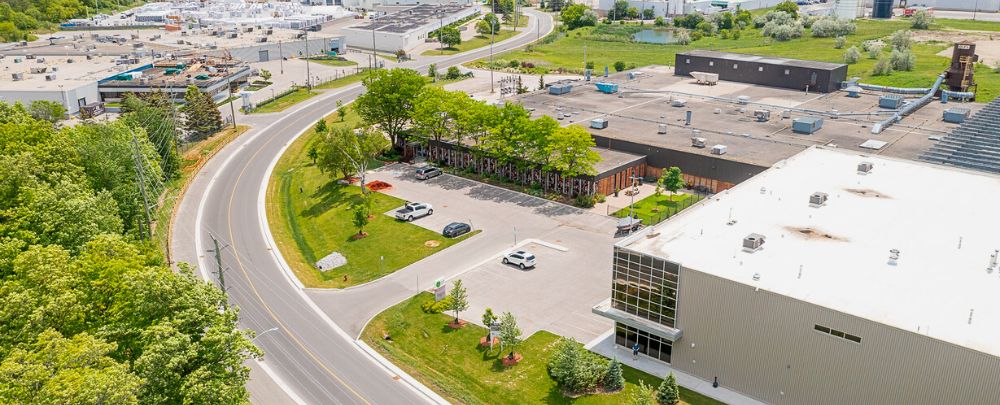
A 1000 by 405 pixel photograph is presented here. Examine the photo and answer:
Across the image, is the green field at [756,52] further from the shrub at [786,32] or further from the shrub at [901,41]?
the shrub at [901,41]

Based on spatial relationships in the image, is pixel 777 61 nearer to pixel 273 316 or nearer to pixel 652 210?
pixel 652 210

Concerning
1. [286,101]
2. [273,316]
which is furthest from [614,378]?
[286,101]

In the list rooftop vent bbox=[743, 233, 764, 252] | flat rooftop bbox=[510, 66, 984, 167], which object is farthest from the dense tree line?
flat rooftop bbox=[510, 66, 984, 167]

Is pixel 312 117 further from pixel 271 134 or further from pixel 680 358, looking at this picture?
pixel 680 358

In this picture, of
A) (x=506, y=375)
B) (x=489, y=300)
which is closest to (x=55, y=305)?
(x=506, y=375)

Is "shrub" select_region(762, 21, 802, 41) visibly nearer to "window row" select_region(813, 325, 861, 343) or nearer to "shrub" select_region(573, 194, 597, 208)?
"shrub" select_region(573, 194, 597, 208)
